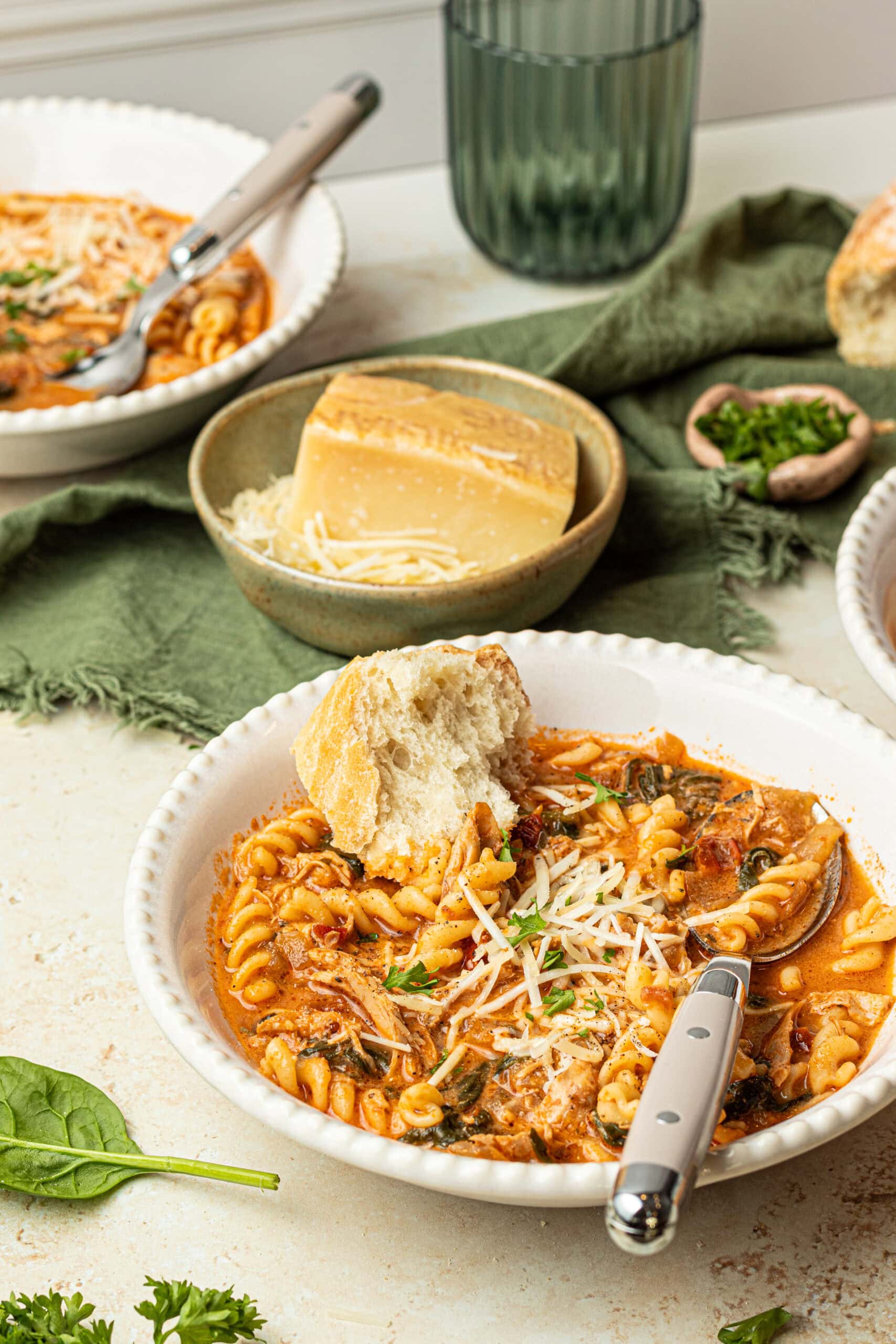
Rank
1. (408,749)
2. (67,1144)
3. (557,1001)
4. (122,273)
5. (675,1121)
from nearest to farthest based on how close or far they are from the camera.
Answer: (675,1121) < (557,1001) < (67,1144) < (408,749) < (122,273)

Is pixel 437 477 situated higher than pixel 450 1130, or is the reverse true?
pixel 437 477

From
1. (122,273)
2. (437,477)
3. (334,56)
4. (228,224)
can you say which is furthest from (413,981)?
(334,56)

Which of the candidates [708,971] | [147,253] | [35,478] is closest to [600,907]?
[708,971]

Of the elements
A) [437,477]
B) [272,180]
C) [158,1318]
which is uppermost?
[272,180]

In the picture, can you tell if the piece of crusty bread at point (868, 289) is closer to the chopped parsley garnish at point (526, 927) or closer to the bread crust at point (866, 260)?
the bread crust at point (866, 260)

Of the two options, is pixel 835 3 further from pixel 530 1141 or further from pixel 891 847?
pixel 530 1141

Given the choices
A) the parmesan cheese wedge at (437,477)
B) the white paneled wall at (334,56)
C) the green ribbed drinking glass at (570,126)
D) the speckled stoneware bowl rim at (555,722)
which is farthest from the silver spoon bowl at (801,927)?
Answer: the white paneled wall at (334,56)

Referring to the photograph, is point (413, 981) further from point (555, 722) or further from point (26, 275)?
point (26, 275)
